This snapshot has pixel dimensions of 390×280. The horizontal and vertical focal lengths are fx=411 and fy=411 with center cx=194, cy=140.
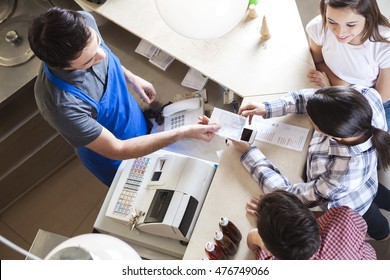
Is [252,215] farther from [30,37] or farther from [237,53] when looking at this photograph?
[30,37]

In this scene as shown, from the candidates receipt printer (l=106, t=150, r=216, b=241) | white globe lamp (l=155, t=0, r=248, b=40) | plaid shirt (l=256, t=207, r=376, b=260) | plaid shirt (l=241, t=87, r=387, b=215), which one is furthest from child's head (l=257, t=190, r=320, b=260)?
white globe lamp (l=155, t=0, r=248, b=40)

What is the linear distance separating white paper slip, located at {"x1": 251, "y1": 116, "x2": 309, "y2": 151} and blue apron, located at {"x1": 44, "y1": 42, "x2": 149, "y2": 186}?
0.65 meters

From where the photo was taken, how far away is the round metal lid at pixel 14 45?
8.50 feet

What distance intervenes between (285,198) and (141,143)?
0.75 metres

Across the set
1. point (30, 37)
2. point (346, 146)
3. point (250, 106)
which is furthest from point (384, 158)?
point (30, 37)

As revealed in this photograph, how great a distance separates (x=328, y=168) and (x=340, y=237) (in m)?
0.29

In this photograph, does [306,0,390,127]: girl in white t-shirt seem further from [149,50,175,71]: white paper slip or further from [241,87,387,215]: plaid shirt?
[149,50,175,71]: white paper slip

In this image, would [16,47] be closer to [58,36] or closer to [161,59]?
[161,59]

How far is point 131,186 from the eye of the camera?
203cm

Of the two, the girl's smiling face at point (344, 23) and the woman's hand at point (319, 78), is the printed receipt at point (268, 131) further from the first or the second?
the girl's smiling face at point (344, 23)

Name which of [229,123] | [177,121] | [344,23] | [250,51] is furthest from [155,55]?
[344,23]

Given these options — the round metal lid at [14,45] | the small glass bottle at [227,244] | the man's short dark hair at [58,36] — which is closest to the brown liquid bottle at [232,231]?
the small glass bottle at [227,244]

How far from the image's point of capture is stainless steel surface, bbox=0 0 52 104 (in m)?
2.55

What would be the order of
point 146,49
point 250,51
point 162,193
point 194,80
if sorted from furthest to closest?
point 146,49, point 194,80, point 250,51, point 162,193
